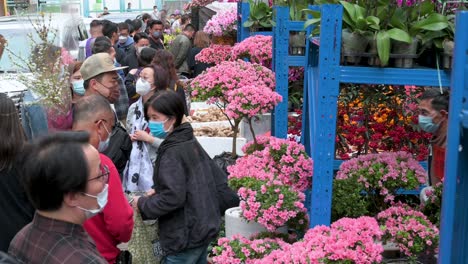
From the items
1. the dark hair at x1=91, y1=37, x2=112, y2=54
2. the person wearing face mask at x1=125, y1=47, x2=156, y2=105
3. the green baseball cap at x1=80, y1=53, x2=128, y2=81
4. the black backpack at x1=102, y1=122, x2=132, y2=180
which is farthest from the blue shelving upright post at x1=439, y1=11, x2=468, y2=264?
the dark hair at x1=91, y1=37, x2=112, y2=54

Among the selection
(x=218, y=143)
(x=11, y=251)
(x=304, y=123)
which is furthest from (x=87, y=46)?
(x=11, y=251)

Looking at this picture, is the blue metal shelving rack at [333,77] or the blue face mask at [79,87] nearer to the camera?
the blue metal shelving rack at [333,77]

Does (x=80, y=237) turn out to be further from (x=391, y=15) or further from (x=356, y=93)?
(x=356, y=93)

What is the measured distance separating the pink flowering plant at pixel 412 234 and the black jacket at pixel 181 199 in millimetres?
1021

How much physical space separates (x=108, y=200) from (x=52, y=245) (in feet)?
2.63

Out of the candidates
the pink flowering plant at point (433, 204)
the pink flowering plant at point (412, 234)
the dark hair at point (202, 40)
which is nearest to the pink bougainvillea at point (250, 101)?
the pink flowering plant at point (433, 204)

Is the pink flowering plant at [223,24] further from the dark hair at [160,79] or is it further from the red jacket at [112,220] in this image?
the red jacket at [112,220]

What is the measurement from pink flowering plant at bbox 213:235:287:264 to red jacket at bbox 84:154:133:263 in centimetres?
74

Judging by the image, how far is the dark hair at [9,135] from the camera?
3.27 metres

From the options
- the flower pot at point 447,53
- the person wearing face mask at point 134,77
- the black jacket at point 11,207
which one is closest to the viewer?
the black jacket at point 11,207

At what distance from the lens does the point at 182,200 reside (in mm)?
3814

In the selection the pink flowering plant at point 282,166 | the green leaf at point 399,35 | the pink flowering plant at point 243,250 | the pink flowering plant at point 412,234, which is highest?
the green leaf at point 399,35

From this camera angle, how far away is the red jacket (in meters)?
3.20

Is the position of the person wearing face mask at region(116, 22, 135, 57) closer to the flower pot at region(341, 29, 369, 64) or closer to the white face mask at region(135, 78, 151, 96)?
the white face mask at region(135, 78, 151, 96)
